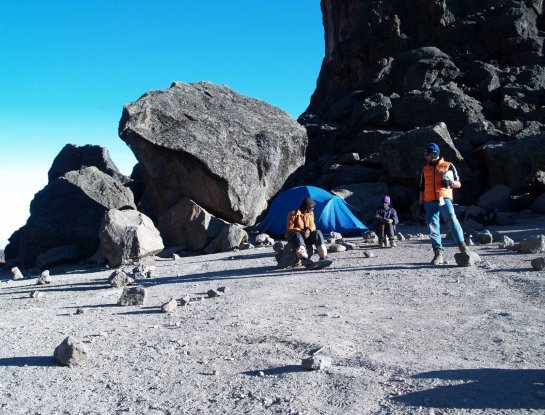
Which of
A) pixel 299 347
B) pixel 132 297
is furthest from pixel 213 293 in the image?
pixel 299 347

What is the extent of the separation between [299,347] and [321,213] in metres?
12.0

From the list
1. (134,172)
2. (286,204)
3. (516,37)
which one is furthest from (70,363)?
(516,37)

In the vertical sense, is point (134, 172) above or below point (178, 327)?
above

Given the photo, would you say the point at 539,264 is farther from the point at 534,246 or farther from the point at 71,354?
the point at 71,354

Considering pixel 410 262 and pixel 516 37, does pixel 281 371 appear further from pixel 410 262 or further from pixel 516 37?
pixel 516 37

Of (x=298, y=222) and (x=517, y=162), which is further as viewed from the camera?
(x=517, y=162)

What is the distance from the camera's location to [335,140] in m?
31.4

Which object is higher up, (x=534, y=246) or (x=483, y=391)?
(x=534, y=246)

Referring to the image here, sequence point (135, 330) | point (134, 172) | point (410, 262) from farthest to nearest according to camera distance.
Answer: point (134, 172) < point (410, 262) < point (135, 330)

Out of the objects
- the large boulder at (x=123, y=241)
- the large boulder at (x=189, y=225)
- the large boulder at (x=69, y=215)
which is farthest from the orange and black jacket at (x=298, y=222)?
the large boulder at (x=69, y=215)

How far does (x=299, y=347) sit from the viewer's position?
4520mm

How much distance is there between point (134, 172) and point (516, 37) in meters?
27.2

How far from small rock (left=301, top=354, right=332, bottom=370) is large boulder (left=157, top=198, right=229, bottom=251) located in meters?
11.2

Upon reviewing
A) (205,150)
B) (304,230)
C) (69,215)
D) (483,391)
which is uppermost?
(205,150)
